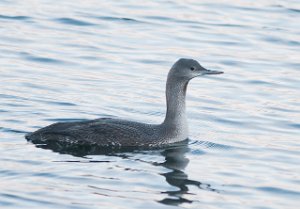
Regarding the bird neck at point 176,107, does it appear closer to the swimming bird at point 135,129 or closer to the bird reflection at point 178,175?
the swimming bird at point 135,129

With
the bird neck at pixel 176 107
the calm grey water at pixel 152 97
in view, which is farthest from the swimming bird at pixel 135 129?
the calm grey water at pixel 152 97

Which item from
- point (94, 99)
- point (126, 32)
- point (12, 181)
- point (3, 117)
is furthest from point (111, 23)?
point (12, 181)

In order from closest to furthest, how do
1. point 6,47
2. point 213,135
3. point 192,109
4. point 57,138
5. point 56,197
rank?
point 56,197, point 57,138, point 213,135, point 192,109, point 6,47

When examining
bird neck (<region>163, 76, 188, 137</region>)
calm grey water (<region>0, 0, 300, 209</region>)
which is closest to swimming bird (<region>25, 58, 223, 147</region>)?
bird neck (<region>163, 76, 188, 137</region>)

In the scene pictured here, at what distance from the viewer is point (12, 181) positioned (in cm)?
1062

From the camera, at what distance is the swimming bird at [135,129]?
1220 cm

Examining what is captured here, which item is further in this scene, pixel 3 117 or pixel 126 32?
pixel 126 32

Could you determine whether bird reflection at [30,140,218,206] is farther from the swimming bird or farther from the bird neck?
the bird neck

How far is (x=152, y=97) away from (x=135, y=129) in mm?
2658

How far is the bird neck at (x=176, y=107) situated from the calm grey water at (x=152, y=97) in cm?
28

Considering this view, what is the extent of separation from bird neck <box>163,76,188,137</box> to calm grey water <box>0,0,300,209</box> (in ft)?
0.93

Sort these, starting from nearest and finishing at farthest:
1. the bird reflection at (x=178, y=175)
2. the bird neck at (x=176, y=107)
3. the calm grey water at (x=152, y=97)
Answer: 1. the bird reflection at (x=178, y=175)
2. the calm grey water at (x=152, y=97)
3. the bird neck at (x=176, y=107)

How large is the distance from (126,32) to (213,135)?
6.63m

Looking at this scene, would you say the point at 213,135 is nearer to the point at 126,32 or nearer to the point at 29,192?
the point at 29,192
